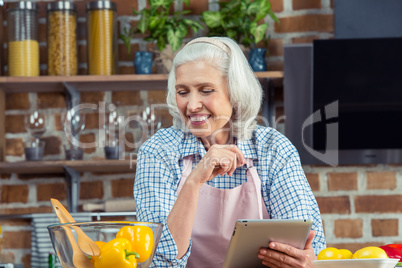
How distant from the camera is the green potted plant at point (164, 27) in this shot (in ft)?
7.73

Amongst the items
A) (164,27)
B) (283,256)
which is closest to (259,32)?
(164,27)

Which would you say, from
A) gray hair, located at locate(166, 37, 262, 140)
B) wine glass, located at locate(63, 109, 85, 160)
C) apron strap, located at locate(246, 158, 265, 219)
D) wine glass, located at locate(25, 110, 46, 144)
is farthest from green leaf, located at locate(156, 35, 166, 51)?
apron strap, located at locate(246, 158, 265, 219)

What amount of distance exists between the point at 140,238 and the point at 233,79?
30.4 inches

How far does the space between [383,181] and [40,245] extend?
54.0 inches

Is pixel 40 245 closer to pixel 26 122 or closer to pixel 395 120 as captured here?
pixel 26 122

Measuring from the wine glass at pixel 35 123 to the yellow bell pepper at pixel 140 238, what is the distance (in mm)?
1505

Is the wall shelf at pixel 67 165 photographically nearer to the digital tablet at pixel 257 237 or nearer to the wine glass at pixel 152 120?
the wine glass at pixel 152 120

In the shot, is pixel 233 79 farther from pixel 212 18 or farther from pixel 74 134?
pixel 74 134

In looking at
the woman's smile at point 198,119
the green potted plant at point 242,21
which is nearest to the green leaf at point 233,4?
the green potted plant at point 242,21

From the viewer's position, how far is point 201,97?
1.58 m

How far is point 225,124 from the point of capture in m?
1.71

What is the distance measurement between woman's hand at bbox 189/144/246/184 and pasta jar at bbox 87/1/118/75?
1157 millimetres

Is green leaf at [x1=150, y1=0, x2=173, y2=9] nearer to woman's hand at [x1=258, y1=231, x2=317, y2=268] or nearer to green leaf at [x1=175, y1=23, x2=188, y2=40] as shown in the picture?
green leaf at [x1=175, y1=23, x2=188, y2=40]

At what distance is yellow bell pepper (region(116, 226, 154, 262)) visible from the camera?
943 mm
